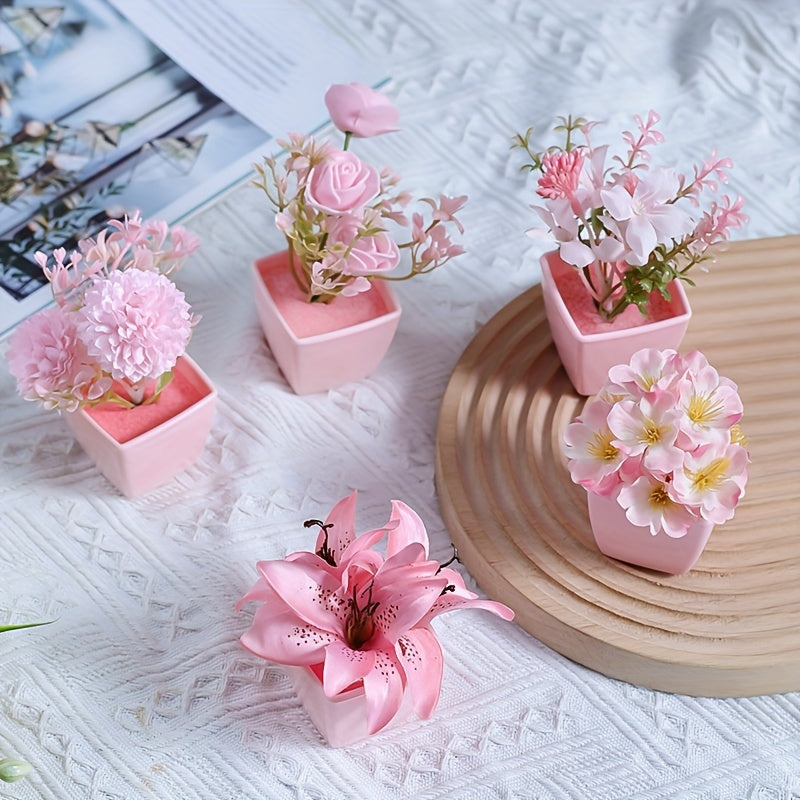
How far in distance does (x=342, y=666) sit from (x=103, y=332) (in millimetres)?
230

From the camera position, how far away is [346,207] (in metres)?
0.74

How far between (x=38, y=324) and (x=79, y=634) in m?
0.19

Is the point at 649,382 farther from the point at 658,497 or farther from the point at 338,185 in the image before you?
the point at 338,185

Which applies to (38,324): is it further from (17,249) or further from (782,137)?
(782,137)

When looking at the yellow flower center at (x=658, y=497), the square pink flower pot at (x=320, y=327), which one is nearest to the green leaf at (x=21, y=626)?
the square pink flower pot at (x=320, y=327)

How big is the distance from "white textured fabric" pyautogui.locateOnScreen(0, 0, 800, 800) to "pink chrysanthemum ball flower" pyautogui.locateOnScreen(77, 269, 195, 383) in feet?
0.44

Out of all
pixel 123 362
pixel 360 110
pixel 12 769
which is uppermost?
pixel 360 110

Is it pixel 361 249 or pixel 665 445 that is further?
pixel 361 249

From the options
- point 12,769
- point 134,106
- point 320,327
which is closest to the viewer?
point 12,769

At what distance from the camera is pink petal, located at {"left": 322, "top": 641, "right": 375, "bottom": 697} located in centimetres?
62

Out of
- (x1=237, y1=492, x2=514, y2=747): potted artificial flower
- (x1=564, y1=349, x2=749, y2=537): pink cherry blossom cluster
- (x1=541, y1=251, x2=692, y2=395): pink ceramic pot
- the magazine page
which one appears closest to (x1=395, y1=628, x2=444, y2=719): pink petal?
(x1=237, y1=492, x2=514, y2=747): potted artificial flower

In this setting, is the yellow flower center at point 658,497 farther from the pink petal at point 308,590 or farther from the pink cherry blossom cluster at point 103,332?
the pink cherry blossom cluster at point 103,332

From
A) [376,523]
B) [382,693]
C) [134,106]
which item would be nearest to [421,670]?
[382,693]

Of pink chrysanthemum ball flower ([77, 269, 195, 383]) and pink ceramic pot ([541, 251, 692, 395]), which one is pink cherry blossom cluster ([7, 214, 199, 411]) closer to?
pink chrysanthemum ball flower ([77, 269, 195, 383])
